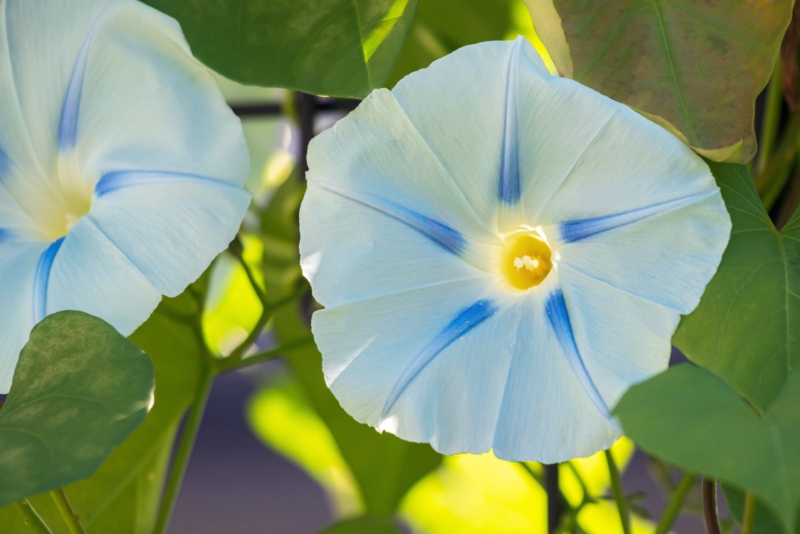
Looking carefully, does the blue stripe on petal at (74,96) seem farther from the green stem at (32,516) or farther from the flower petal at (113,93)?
the green stem at (32,516)

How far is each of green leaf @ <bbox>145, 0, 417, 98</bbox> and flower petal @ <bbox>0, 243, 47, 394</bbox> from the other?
0.60 ft

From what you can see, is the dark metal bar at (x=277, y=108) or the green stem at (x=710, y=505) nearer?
the green stem at (x=710, y=505)

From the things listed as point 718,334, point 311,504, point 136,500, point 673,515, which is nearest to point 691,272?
point 718,334

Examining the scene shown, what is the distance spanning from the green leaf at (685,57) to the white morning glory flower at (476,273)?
0.14 ft

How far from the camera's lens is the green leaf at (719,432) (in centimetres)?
31

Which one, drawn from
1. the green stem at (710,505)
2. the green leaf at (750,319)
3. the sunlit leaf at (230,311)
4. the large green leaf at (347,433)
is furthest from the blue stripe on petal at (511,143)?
the sunlit leaf at (230,311)

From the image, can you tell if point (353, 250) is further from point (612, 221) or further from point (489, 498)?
point (489, 498)

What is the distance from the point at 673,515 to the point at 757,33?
1.19 feet

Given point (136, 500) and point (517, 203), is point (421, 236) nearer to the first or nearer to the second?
point (517, 203)

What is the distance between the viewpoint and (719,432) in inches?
13.4

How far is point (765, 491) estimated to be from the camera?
1.02 feet

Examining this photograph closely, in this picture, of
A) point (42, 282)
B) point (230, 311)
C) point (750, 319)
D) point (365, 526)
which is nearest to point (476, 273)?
point (750, 319)

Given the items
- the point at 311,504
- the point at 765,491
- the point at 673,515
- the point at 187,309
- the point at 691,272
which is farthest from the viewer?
the point at 311,504

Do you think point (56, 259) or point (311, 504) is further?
point (311, 504)
